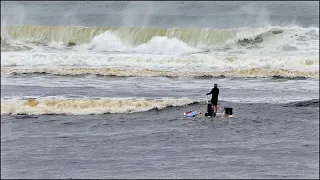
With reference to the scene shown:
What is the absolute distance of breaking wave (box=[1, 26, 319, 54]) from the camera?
45403mm

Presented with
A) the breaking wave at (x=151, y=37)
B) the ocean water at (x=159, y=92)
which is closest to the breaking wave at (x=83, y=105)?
the ocean water at (x=159, y=92)

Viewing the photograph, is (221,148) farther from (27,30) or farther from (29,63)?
(27,30)

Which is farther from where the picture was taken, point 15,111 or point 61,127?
point 15,111

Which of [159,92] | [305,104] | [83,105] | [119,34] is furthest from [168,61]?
[83,105]

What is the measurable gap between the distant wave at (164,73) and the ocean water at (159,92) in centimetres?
10

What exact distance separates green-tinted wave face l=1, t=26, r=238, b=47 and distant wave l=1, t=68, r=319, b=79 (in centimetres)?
1181

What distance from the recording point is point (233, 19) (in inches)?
2227

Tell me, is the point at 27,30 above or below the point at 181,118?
above

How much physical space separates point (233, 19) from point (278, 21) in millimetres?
4573

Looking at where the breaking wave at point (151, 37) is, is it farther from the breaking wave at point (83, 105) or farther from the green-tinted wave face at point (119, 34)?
the breaking wave at point (83, 105)

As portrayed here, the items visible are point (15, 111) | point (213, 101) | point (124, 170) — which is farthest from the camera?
point (213, 101)

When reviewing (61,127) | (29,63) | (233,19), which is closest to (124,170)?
(61,127)

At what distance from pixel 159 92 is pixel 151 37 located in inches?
812

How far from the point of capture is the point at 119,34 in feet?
164
